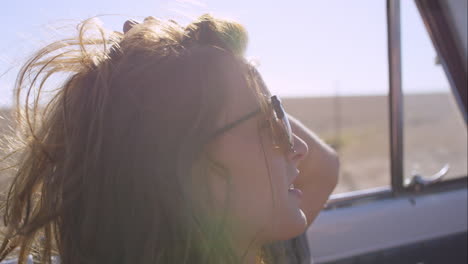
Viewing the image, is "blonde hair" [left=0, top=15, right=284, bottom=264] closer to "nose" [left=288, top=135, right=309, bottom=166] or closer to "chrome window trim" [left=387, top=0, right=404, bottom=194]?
"nose" [left=288, top=135, right=309, bottom=166]

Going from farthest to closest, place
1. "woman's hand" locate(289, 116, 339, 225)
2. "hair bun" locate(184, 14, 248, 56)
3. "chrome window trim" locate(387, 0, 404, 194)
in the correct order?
"chrome window trim" locate(387, 0, 404, 194), "woman's hand" locate(289, 116, 339, 225), "hair bun" locate(184, 14, 248, 56)

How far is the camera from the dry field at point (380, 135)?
2.29 meters

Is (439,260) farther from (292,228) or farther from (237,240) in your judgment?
(237,240)

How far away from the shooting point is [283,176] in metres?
1.20

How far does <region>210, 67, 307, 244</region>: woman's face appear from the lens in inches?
43.6

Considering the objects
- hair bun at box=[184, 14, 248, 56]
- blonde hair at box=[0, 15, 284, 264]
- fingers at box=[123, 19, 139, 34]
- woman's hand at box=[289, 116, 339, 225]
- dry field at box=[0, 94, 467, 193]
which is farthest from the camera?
dry field at box=[0, 94, 467, 193]

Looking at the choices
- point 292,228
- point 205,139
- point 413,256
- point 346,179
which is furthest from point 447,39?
point 346,179

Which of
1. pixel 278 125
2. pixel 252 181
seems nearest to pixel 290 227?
pixel 252 181

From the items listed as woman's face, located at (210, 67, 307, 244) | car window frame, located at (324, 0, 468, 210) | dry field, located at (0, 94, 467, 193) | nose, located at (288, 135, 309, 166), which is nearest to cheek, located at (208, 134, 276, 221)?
woman's face, located at (210, 67, 307, 244)

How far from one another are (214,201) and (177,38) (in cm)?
44

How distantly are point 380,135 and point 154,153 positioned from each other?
25.1 metres

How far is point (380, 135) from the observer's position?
24656mm

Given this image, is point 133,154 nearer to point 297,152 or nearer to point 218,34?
point 218,34

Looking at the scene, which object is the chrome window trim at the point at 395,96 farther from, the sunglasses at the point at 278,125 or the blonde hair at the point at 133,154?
the blonde hair at the point at 133,154
